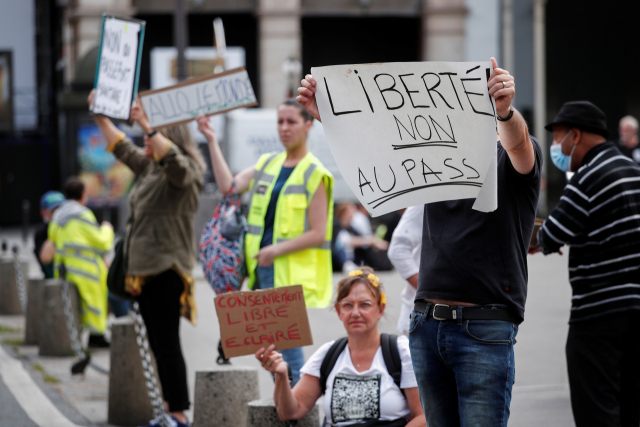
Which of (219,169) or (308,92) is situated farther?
(219,169)

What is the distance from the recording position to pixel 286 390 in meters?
3.70

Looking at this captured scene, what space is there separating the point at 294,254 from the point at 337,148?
1.81 meters

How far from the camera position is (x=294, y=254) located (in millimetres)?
4582

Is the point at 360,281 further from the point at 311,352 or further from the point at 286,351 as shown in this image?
the point at 311,352

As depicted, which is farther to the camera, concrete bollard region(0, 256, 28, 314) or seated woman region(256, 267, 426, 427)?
concrete bollard region(0, 256, 28, 314)

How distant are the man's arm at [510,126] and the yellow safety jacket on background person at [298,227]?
6.22 feet

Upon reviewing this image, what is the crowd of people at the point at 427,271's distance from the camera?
9.31 ft

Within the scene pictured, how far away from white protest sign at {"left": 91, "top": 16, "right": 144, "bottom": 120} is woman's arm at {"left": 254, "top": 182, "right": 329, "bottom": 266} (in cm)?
135

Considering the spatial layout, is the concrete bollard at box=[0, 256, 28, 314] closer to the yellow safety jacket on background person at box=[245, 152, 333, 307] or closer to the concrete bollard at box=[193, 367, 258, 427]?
the concrete bollard at box=[193, 367, 258, 427]

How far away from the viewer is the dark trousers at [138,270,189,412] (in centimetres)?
496

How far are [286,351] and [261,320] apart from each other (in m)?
0.69

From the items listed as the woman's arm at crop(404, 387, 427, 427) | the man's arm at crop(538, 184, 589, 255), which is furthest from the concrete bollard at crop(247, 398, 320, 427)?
the man's arm at crop(538, 184, 589, 255)

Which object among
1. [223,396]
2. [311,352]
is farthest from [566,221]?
[311,352]

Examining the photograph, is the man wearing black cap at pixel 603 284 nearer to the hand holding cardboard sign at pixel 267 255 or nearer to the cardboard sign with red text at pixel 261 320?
the cardboard sign with red text at pixel 261 320
